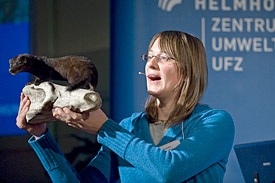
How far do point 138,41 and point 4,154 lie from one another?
4.05ft

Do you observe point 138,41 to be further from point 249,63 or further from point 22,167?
point 22,167

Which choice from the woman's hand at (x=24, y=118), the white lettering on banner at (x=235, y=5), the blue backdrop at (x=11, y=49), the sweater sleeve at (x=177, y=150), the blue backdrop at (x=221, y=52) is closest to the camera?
the sweater sleeve at (x=177, y=150)

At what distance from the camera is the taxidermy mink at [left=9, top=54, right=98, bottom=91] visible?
0.97 meters

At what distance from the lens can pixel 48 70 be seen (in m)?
1.02

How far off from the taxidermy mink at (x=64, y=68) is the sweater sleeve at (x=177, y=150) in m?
0.15

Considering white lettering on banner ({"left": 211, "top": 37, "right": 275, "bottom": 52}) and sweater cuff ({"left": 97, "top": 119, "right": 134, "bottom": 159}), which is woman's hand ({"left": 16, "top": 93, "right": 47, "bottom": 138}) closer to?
sweater cuff ({"left": 97, "top": 119, "right": 134, "bottom": 159})

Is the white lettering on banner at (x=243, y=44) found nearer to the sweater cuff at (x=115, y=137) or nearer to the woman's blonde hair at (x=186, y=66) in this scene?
the woman's blonde hair at (x=186, y=66)

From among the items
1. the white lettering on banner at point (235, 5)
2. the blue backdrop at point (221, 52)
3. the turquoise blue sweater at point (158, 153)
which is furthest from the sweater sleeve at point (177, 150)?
the white lettering on banner at point (235, 5)

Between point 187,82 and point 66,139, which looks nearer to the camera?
point 187,82

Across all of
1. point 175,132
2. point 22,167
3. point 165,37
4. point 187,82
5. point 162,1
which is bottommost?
point 22,167

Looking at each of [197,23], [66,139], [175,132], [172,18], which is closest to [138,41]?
[172,18]

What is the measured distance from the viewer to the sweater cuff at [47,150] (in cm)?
111

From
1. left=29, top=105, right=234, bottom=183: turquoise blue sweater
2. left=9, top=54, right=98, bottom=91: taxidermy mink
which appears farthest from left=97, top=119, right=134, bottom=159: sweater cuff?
left=9, top=54, right=98, bottom=91: taxidermy mink

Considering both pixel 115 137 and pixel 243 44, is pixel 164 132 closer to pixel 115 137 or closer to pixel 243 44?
pixel 115 137
